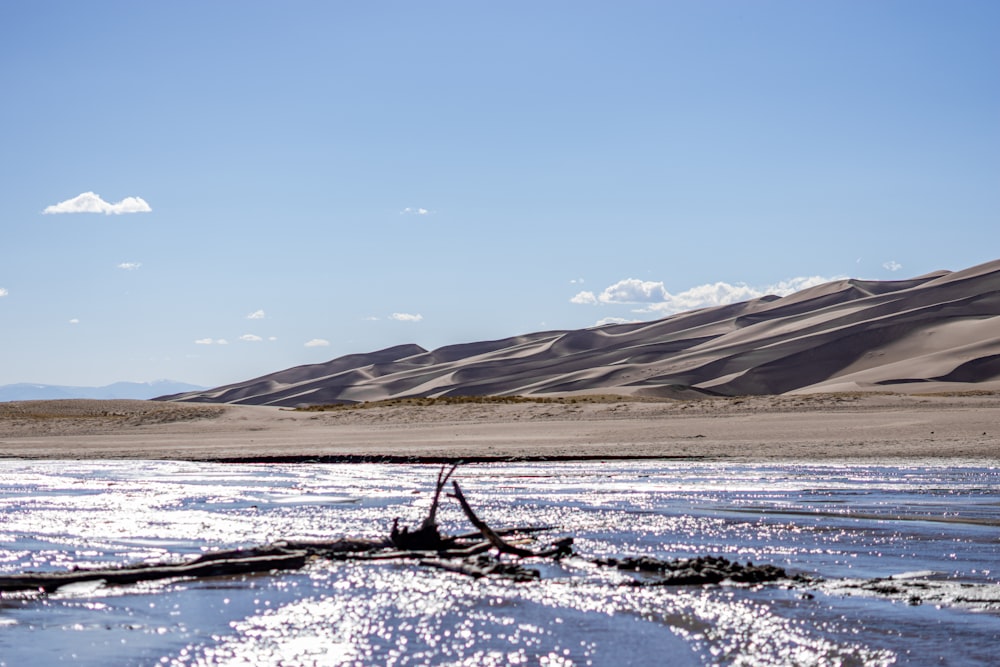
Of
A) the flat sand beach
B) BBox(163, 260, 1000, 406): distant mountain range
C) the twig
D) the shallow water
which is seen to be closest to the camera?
the shallow water

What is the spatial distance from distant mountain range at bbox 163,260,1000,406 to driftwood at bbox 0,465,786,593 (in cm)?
4507

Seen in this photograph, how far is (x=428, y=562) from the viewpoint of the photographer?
13.0m

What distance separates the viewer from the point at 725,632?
31.0 feet

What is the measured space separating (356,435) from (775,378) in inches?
1888

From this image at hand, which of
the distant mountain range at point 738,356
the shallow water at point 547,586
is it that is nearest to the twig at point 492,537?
the shallow water at point 547,586

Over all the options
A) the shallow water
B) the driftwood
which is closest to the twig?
the driftwood

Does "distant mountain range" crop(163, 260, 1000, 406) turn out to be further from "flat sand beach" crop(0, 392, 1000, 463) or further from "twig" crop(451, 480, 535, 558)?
"twig" crop(451, 480, 535, 558)

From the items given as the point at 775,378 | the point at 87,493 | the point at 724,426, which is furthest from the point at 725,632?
the point at 775,378

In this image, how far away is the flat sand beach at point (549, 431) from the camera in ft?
93.0

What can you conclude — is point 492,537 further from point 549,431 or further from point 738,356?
point 738,356

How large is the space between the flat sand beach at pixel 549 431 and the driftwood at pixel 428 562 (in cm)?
1426

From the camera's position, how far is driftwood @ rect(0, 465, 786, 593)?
11.7 m

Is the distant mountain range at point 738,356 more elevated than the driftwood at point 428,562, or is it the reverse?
the distant mountain range at point 738,356

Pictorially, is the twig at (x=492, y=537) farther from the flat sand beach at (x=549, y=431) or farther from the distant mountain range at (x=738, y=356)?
the distant mountain range at (x=738, y=356)
